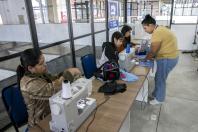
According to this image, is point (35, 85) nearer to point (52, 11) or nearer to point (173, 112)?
point (173, 112)

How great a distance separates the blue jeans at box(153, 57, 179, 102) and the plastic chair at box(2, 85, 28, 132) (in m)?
1.92

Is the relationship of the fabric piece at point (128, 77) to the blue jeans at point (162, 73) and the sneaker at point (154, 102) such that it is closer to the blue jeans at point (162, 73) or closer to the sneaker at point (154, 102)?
the blue jeans at point (162, 73)

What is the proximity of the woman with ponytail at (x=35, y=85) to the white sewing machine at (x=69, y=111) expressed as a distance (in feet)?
0.58

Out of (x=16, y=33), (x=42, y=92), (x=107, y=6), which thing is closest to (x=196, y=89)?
(x=107, y=6)

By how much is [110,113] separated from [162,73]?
4.94ft

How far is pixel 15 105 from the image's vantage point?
4.88 feet

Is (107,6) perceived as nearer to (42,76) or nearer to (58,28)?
(58,28)

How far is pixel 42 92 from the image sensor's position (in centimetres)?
126

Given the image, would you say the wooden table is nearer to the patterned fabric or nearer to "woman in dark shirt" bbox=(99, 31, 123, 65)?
the patterned fabric

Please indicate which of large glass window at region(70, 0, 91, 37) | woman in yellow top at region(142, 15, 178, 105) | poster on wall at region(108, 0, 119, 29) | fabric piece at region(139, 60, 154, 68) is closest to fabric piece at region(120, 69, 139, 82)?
fabric piece at region(139, 60, 154, 68)

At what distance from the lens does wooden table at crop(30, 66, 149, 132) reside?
47.9 inches

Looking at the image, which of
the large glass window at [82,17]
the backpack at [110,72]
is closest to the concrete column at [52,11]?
the large glass window at [82,17]

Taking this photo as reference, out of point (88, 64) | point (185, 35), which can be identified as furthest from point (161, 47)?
point (185, 35)

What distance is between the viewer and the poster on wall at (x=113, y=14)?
418 cm
